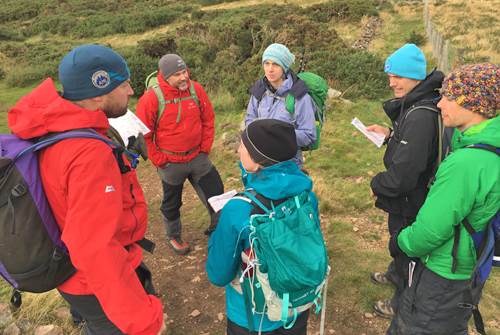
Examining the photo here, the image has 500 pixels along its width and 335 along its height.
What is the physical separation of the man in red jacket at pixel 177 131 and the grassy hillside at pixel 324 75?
3.92 ft

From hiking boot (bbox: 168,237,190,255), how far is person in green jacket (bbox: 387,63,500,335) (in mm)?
2786

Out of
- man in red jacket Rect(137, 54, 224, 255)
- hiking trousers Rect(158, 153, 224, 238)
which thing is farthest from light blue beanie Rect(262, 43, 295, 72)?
hiking trousers Rect(158, 153, 224, 238)

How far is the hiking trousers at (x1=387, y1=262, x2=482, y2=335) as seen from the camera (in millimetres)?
2279

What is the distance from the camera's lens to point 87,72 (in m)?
1.95

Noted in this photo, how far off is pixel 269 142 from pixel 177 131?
2159mm

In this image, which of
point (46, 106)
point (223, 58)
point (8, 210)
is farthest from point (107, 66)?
point (223, 58)

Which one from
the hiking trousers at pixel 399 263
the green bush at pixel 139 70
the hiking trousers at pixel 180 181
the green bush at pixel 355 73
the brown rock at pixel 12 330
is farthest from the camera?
the green bush at pixel 139 70

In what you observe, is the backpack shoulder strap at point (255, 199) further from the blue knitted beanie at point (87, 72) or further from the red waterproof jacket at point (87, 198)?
the blue knitted beanie at point (87, 72)

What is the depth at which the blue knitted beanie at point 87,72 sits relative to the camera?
1.94 metres

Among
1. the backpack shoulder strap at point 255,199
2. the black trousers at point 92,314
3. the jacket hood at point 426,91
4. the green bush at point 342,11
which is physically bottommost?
the green bush at point 342,11

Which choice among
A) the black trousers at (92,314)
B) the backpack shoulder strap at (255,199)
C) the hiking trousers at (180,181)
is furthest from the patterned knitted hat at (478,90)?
the hiking trousers at (180,181)

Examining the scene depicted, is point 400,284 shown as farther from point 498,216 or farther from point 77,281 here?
point 77,281

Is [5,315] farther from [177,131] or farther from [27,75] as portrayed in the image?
[27,75]

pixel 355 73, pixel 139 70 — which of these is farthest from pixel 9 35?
pixel 355 73
